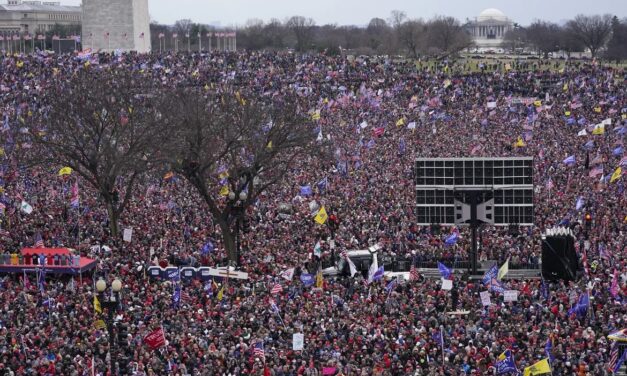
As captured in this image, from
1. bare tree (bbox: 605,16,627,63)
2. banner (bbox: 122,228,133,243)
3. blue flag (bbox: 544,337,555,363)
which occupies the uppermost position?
bare tree (bbox: 605,16,627,63)

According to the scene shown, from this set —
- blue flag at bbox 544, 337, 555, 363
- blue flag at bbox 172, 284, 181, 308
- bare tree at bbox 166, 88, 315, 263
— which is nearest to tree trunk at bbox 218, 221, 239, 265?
bare tree at bbox 166, 88, 315, 263

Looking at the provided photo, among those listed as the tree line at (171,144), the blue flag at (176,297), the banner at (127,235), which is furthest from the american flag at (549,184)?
the blue flag at (176,297)

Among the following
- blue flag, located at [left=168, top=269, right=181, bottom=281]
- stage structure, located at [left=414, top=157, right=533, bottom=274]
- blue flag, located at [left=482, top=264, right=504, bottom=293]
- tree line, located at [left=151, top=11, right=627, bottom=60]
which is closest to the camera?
blue flag, located at [left=482, top=264, right=504, bottom=293]

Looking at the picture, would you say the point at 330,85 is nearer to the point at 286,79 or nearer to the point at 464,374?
the point at 286,79

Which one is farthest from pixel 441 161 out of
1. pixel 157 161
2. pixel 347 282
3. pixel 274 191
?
pixel 274 191

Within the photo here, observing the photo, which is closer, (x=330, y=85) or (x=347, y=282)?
(x=347, y=282)

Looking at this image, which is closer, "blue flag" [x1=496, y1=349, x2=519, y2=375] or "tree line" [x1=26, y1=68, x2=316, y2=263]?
"blue flag" [x1=496, y1=349, x2=519, y2=375]

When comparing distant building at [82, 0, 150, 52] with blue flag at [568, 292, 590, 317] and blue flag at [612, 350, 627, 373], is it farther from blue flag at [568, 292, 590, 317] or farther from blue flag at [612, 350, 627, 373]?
blue flag at [612, 350, 627, 373]
